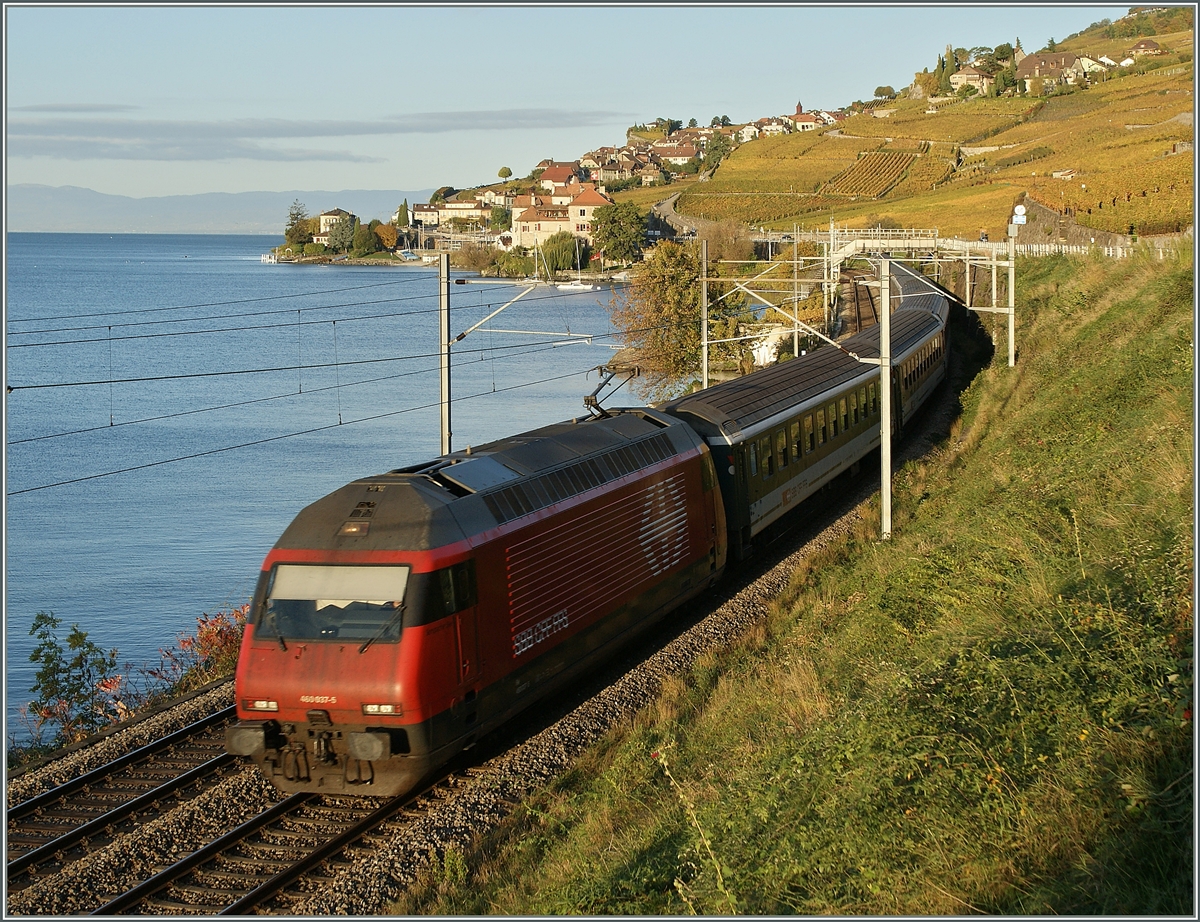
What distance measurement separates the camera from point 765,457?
801 inches

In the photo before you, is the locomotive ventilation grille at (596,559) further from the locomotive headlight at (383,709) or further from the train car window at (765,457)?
the train car window at (765,457)

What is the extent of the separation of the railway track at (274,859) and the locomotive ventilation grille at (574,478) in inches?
123

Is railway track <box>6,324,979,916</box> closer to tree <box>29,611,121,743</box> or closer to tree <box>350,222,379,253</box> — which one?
tree <box>29,611,121,743</box>

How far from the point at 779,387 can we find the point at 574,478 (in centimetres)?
970

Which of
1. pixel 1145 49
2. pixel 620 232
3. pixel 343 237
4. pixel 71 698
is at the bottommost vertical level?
pixel 71 698

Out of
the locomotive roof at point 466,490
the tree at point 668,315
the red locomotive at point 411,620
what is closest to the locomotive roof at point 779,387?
the locomotive roof at point 466,490

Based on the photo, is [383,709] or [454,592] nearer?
[383,709]

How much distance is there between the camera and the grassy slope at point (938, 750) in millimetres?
7027

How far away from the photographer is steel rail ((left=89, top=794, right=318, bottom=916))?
31.5 feet

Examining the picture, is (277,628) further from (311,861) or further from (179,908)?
(179,908)

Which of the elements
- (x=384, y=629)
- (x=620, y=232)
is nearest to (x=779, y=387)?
(x=384, y=629)

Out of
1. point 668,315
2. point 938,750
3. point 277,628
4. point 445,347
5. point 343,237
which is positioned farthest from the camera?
point 343,237

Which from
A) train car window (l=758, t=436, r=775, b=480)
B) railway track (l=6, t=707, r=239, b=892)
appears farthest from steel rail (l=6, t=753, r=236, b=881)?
train car window (l=758, t=436, r=775, b=480)

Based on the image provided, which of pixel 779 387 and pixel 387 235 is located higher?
pixel 387 235
